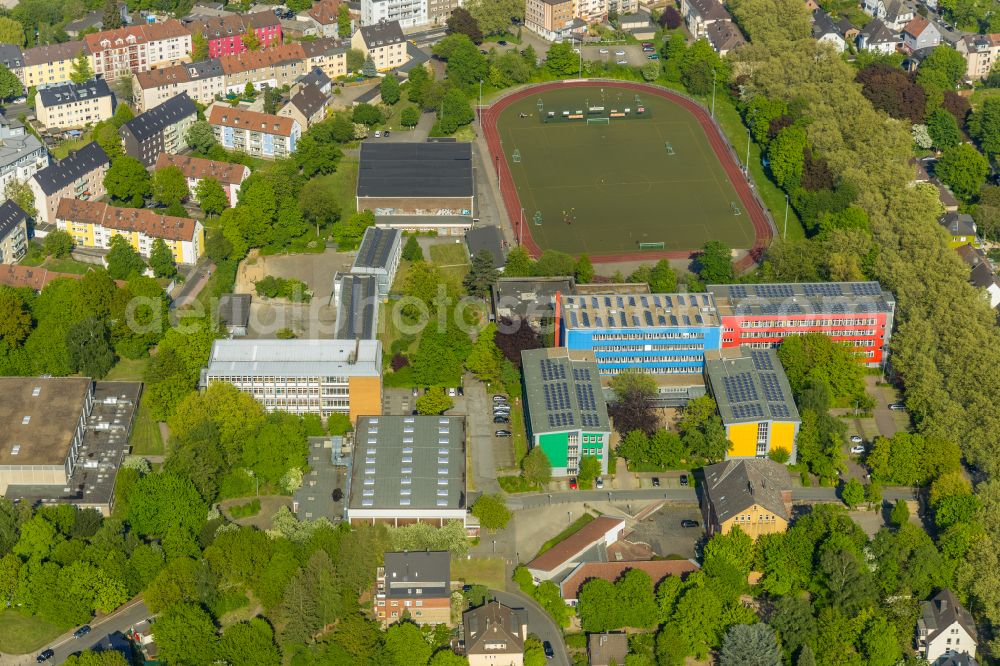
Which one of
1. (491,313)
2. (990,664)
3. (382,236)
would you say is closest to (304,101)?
(382,236)

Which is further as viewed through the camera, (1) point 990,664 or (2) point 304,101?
(2) point 304,101

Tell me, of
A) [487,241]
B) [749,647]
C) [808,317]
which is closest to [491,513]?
[749,647]

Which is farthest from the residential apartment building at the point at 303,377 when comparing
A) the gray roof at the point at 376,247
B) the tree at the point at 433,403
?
the gray roof at the point at 376,247

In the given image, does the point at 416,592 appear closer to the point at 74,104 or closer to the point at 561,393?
the point at 561,393

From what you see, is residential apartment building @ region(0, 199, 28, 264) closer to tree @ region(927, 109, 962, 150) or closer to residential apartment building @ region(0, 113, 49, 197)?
residential apartment building @ region(0, 113, 49, 197)

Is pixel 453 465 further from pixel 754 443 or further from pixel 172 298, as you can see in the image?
pixel 172 298
